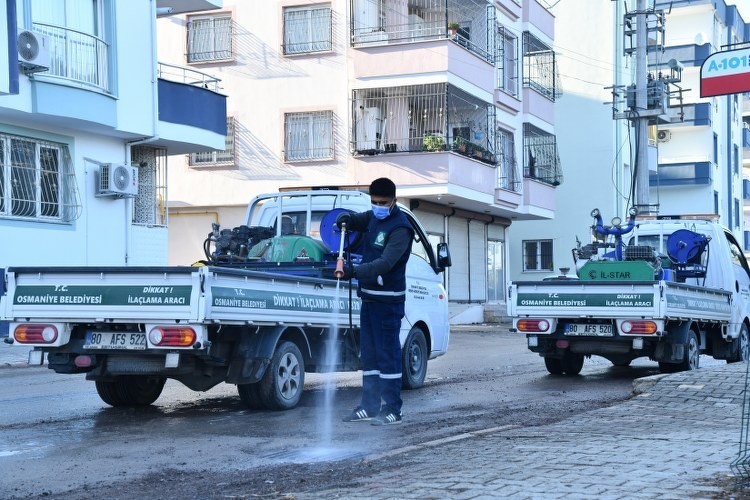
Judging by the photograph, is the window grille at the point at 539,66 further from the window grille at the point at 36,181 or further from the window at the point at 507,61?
the window grille at the point at 36,181

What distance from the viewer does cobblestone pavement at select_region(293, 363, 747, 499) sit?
20.0 ft

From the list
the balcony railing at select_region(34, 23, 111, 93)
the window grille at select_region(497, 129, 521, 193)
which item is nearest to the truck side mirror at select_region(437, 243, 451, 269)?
the balcony railing at select_region(34, 23, 111, 93)

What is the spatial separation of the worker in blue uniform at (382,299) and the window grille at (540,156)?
3067 centimetres

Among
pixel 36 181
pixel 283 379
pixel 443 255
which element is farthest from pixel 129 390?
pixel 36 181

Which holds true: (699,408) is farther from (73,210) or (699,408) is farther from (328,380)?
(73,210)

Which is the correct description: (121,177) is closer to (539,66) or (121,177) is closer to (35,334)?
(35,334)

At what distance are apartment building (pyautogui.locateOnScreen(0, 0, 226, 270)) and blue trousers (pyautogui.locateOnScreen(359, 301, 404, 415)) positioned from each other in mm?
11400

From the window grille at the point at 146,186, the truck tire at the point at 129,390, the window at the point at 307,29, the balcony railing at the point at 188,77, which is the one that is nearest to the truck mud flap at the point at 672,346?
the truck tire at the point at 129,390

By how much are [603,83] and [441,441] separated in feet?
133

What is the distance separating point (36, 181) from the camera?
2122 centimetres

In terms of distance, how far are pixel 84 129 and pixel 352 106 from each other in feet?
37.4

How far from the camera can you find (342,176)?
3231 centimetres

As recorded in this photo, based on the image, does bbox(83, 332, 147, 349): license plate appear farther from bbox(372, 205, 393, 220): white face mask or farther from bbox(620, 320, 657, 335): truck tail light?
bbox(620, 320, 657, 335): truck tail light

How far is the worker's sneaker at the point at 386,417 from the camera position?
945 cm
